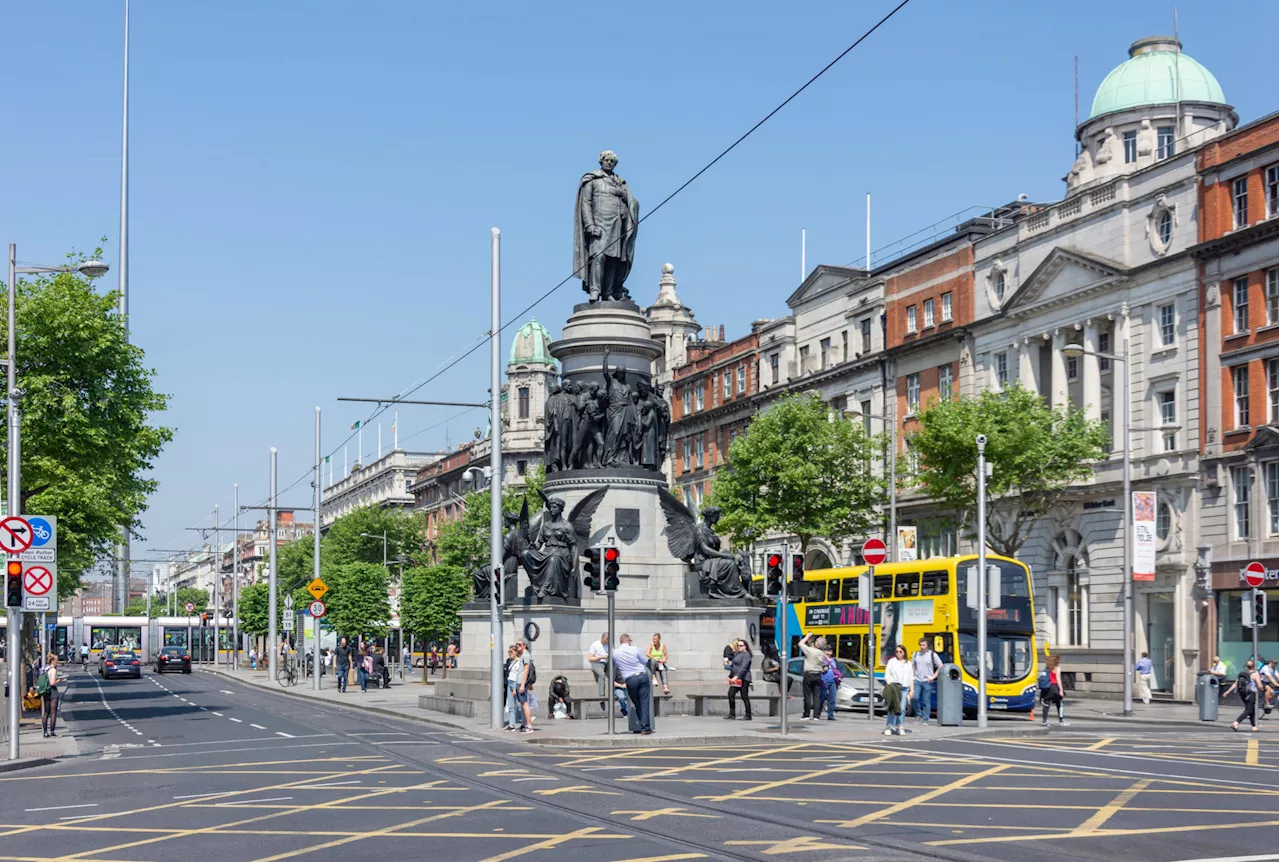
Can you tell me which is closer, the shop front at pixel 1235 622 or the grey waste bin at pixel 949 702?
the grey waste bin at pixel 949 702

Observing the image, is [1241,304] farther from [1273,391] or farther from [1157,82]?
[1157,82]

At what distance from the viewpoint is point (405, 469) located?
157m

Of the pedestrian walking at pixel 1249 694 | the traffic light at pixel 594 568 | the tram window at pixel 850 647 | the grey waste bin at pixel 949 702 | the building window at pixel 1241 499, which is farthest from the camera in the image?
the building window at pixel 1241 499

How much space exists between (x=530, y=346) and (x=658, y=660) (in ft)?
328

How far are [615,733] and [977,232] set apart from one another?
150 ft

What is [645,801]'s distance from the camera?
1792cm

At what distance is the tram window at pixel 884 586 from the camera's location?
1711 inches

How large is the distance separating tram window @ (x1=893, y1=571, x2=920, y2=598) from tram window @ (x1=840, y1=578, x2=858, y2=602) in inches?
114

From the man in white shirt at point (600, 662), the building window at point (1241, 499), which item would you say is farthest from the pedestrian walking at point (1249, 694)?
the building window at point (1241, 499)

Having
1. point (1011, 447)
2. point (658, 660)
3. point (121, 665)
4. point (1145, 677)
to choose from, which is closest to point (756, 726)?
point (658, 660)

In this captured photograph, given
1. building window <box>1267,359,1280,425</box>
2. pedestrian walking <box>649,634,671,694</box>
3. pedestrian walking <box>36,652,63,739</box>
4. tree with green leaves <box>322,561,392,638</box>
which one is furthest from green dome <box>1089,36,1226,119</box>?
tree with green leaves <box>322,561,392,638</box>

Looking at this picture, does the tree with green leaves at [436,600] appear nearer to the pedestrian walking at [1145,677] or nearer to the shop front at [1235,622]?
the pedestrian walking at [1145,677]

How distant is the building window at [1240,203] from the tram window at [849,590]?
17.3 m

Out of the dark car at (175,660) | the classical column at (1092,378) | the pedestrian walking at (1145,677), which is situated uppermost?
the classical column at (1092,378)
